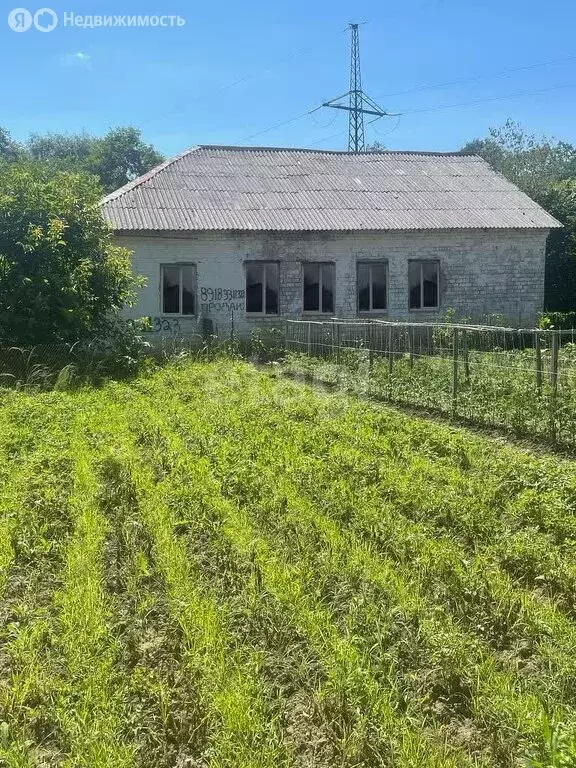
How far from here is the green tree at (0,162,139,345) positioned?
13.4m

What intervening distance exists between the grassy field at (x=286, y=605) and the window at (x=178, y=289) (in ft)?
34.2

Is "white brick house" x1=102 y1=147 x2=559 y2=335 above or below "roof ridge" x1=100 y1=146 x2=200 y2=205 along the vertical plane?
below

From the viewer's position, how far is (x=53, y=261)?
45.0ft

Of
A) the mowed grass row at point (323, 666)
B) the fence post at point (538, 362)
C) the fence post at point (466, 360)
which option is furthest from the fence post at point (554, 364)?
the mowed grass row at point (323, 666)

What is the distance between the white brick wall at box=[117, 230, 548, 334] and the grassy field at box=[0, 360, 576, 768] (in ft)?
34.6

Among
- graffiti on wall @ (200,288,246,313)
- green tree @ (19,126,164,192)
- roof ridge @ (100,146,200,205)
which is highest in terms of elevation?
green tree @ (19,126,164,192)

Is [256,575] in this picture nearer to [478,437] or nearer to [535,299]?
[478,437]

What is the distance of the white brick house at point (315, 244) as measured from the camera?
17812 mm

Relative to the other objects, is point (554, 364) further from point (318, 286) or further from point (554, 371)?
point (318, 286)

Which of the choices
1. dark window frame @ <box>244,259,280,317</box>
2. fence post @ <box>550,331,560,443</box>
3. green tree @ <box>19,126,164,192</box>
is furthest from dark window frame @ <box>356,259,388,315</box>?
green tree @ <box>19,126,164,192</box>

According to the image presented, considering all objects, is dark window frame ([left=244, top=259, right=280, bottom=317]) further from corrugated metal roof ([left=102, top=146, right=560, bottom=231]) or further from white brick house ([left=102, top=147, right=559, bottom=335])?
corrugated metal roof ([left=102, top=146, right=560, bottom=231])

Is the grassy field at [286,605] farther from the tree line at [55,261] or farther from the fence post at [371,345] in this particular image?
the tree line at [55,261]

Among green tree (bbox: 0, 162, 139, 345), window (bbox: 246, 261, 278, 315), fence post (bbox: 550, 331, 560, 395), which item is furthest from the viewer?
window (bbox: 246, 261, 278, 315)

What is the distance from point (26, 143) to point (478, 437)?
5368 centimetres
